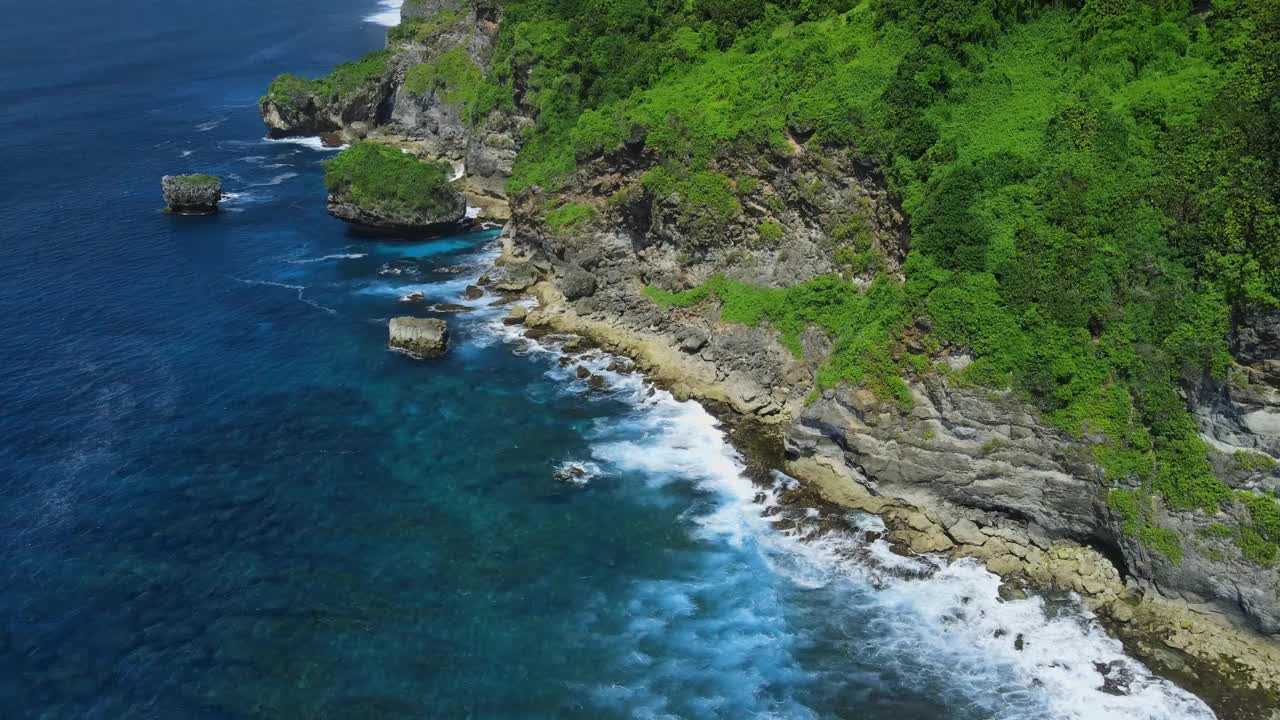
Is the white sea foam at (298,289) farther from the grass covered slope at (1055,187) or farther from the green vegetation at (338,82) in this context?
the green vegetation at (338,82)

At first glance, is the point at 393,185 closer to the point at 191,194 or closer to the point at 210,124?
the point at 191,194

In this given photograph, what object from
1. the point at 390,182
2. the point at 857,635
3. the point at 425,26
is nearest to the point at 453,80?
the point at 425,26

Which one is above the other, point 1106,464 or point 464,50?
point 464,50

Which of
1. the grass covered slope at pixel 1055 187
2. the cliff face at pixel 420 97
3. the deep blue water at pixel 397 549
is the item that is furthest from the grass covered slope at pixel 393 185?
the grass covered slope at pixel 1055 187

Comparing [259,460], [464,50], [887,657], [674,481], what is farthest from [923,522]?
[464,50]

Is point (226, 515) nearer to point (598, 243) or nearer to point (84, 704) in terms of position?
point (84, 704)

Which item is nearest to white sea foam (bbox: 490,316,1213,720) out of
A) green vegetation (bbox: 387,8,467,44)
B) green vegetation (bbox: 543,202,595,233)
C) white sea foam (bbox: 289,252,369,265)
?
green vegetation (bbox: 543,202,595,233)
